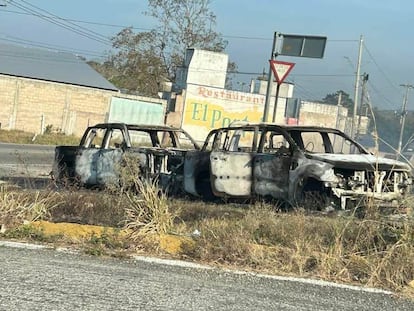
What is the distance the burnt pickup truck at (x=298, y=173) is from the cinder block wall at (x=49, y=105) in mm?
31861

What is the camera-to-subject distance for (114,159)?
1179 cm

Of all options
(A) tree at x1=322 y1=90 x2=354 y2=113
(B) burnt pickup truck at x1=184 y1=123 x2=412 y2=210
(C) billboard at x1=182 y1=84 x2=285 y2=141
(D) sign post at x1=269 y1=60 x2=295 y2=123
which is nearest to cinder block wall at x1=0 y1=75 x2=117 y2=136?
(C) billboard at x1=182 y1=84 x2=285 y2=141

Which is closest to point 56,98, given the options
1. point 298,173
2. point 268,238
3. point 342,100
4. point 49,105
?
point 49,105

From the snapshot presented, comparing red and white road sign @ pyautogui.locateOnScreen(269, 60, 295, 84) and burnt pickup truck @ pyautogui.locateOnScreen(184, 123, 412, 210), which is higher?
red and white road sign @ pyautogui.locateOnScreen(269, 60, 295, 84)

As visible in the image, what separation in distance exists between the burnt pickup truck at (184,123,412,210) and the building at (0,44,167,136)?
32.0 meters

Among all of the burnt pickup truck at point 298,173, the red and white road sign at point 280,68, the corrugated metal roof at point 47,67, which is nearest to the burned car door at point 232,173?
the burnt pickup truck at point 298,173

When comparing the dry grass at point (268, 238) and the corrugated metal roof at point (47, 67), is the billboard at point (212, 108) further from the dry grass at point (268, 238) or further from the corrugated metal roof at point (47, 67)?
the dry grass at point (268, 238)

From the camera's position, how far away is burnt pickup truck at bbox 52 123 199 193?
11305 millimetres

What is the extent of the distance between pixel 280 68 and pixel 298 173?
3.67 m

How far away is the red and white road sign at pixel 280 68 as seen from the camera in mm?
12305

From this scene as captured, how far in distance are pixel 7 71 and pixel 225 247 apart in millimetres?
37787

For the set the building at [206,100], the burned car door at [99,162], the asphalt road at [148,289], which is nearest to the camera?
the asphalt road at [148,289]

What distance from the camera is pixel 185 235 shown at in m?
7.20

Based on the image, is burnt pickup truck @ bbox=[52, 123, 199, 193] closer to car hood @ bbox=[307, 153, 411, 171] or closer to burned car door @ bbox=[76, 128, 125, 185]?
burned car door @ bbox=[76, 128, 125, 185]
